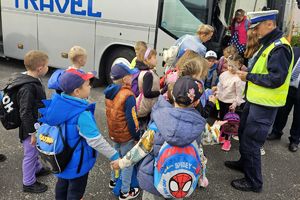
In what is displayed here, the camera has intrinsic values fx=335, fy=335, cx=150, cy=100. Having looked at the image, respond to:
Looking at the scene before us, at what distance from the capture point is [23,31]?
7.60 metres

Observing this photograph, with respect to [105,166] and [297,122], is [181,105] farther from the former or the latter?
[297,122]

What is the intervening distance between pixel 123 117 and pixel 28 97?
0.89 meters

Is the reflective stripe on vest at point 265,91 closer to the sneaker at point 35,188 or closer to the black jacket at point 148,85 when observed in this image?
the black jacket at point 148,85

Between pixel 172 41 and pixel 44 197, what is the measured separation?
11.9 feet

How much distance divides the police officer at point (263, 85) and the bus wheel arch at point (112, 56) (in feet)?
10.8

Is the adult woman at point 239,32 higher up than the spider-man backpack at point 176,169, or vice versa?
the adult woman at point 239,32

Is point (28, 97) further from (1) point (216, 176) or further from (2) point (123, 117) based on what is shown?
(1) point (216, 176)

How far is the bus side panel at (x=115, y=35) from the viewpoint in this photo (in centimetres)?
624

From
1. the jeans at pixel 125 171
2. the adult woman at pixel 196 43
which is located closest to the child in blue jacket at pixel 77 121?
the jeans at pixel 125 171

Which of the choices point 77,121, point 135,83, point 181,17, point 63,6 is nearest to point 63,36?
point 63,6

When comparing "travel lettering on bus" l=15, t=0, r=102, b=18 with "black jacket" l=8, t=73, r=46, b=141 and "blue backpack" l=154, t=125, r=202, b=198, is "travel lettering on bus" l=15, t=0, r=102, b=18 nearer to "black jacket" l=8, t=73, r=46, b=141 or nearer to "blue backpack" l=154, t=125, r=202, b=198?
"black jacket" l=8, t=73, r=46, b=141

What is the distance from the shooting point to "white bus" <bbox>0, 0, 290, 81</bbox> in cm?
600

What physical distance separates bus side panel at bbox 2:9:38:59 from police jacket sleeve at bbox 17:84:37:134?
476 centimetres

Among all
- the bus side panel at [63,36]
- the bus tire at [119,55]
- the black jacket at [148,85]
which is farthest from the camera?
the bus side panel at [63,36]
